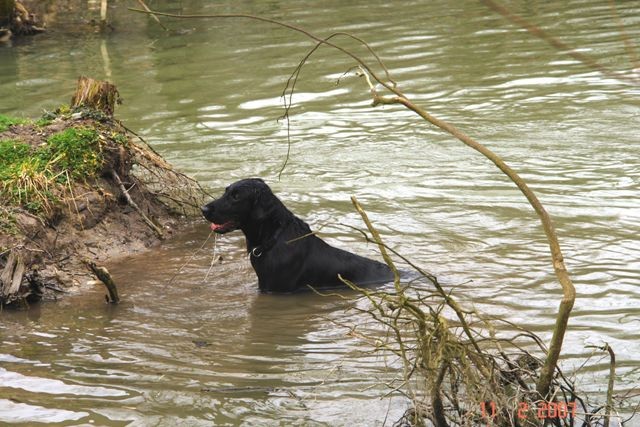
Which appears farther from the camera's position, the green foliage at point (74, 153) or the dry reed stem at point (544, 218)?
the green foliage at point (74, 153)

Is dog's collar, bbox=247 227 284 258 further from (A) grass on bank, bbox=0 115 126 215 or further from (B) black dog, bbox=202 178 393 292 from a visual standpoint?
(A) grass on bank, bbox=0 115 126 215

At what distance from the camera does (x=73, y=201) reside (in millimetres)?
8883

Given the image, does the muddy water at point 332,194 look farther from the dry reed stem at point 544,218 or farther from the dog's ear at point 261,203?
the dry reed stem at point 544,218

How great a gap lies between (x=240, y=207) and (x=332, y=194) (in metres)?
2.66

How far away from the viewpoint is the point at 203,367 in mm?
6320

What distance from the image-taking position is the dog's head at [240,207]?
8266 mm

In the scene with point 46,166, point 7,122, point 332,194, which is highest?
point 7,122

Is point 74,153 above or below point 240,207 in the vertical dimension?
above

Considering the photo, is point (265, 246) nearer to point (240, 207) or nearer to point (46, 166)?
point (240, 207)
